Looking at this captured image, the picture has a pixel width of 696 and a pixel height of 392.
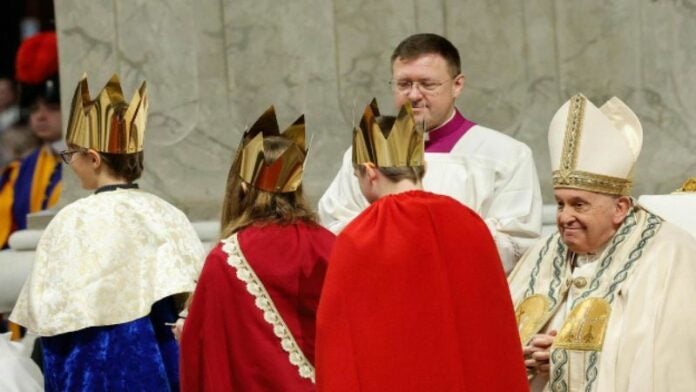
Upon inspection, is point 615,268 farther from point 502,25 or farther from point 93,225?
point 502,25

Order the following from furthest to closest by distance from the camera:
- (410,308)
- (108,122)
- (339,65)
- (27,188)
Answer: (27,188) → (339,65) → (108,122) → (410,308)

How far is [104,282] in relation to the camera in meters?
6.51

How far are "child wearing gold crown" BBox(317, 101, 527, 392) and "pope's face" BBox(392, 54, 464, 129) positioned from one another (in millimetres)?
1335

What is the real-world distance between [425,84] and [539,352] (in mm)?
1336

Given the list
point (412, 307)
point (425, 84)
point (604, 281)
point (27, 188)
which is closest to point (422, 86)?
point (425, 84)

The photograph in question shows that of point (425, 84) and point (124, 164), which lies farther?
point (425, 84)

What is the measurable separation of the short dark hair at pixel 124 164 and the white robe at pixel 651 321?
68.8 inches

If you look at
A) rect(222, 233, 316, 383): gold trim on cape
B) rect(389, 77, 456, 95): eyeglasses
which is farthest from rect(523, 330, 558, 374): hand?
rect(389, 77, 456, 95): eyeglasses

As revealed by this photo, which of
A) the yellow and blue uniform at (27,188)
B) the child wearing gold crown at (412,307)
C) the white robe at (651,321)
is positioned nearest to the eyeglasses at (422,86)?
the white robe at (651,321)

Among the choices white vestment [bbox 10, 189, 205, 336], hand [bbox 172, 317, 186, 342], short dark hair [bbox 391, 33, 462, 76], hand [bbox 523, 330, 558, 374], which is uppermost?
short dark hair [bbox 391, 33, 462, 76]

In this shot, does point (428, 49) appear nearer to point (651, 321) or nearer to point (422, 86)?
point (422, 86)

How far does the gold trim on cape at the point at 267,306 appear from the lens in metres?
5.82

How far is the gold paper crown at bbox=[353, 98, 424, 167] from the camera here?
18.3ft

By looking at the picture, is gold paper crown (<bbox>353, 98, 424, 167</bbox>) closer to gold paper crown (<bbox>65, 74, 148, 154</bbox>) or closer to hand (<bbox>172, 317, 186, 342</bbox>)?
hand (<bbox>172, 317, 186, 342</bbox>)
